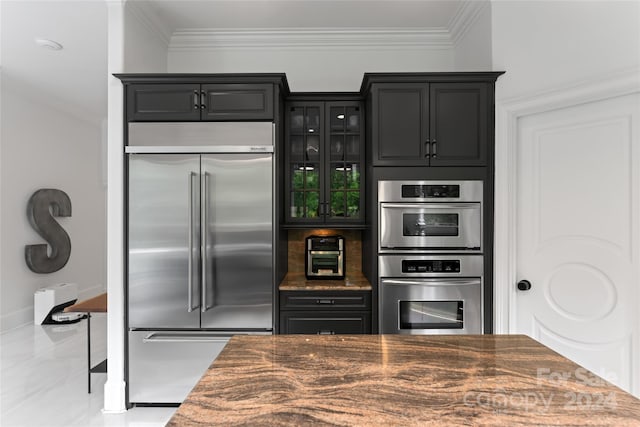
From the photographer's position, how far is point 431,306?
2588 millimetres

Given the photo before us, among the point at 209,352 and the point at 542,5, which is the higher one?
the point at 542,5

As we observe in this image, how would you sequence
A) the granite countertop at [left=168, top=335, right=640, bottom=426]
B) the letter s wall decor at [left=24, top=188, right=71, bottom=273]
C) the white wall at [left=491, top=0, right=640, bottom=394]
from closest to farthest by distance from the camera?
the granite countertop at [left=168, top=335, right=640, bottom=426], the white wall at [left=491, top=0, right=640, bottom=394], the letter s wall decor at [left=24, top=188, right=71, bottom=273]

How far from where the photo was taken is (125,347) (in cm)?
258

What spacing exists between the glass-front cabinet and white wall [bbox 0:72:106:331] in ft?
12.6

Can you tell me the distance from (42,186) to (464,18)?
5511 mm

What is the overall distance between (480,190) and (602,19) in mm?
1184

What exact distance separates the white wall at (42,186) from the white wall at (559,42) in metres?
5.24

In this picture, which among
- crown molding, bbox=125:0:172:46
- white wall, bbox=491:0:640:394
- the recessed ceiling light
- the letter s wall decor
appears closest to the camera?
white wall, bbox=491:0:640:394

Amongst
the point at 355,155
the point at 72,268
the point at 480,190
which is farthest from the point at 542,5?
the point at 72,268

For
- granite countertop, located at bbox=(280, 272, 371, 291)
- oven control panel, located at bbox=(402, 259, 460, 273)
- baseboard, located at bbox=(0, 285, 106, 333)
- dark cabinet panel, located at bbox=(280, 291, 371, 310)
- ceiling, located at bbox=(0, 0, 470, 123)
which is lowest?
baseboard, located at bbox=(0, 285, 106, 333)

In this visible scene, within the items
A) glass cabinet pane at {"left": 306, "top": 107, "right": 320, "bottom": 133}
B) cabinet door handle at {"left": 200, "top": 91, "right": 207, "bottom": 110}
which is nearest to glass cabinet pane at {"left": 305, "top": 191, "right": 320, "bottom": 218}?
glass cabinet pane at {"left": 306, "top": 107, "right": 320, "bottom": 133}

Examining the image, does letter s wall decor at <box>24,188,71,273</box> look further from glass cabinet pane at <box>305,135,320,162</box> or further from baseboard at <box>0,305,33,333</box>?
glass cabinet pane at <box>305,135,320,162</box>

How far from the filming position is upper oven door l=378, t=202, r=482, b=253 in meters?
2.56

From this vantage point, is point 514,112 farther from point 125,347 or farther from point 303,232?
point 125,347
